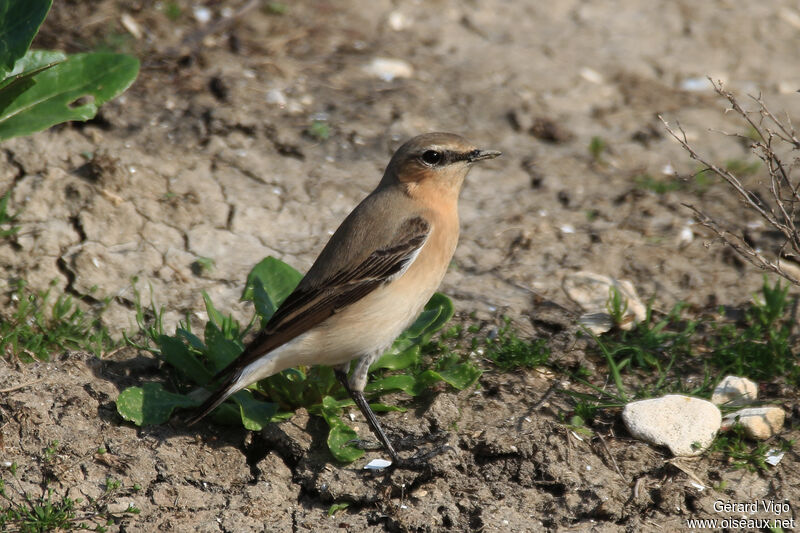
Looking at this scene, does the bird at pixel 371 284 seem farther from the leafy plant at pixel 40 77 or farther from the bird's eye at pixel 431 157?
the leafy plant at pixel 40 77

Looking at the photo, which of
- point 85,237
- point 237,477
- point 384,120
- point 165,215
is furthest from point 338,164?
point 237,477

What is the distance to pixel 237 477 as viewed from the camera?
477cm

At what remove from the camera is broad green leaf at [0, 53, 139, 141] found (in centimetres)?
556

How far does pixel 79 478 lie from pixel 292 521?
1.11 metres

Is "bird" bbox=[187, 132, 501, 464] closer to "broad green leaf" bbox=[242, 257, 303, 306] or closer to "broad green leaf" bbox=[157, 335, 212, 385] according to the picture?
"broad green leaf" bbox=[157, 335, 212, 385]

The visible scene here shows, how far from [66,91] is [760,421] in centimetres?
475

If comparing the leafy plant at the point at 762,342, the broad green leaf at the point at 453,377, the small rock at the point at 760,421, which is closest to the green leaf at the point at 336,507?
the broad green leaf at the point at 453,377

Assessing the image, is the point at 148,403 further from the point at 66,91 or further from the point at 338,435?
the point at 66,91

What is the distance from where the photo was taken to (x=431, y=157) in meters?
5.36

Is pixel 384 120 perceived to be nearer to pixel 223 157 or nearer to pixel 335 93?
pixel 335 93

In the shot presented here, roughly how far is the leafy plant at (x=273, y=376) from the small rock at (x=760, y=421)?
4.87 ft

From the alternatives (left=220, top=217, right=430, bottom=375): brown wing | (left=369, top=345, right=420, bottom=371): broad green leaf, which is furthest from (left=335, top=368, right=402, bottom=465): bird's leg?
(left=220, top=217, right=430, bottom=375): brown wing

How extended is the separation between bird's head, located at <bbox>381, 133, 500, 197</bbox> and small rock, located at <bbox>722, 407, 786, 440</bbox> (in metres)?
2.05

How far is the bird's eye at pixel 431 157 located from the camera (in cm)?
536
